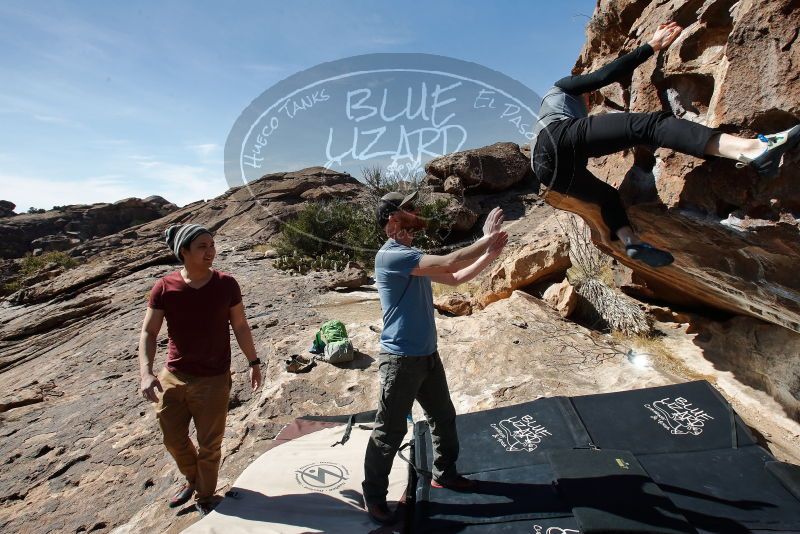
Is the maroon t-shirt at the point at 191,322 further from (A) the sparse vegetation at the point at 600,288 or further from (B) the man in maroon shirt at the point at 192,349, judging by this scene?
(A) the sparse vegetation at the point at 600,288

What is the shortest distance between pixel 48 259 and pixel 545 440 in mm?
28192

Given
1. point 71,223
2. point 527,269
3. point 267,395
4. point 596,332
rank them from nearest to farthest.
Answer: point 267,395
point 596,332
point 527,269
point 71,223

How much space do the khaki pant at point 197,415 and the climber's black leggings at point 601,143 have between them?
250 centimetres

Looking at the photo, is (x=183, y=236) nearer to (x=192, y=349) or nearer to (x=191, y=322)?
(x=191, y=322)

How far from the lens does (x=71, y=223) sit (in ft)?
119

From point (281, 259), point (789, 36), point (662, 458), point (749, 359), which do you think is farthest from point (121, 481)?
point (281, 259)

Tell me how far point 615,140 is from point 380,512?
2530mm

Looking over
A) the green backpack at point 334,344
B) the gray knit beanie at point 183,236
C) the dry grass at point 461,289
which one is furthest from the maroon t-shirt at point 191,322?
the dry grass at point 461,289

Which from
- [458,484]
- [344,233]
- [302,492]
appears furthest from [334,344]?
[344,233]

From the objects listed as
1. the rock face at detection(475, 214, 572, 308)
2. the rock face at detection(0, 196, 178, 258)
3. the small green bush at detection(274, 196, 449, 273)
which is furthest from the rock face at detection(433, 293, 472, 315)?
the rock face at detection(0, 196, 178, 258)

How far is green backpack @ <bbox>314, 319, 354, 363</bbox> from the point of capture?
519 centimetres

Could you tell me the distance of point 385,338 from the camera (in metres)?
2.40

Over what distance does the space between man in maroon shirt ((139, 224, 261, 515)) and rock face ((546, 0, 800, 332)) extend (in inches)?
104

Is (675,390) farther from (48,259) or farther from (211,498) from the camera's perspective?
(48,259)
